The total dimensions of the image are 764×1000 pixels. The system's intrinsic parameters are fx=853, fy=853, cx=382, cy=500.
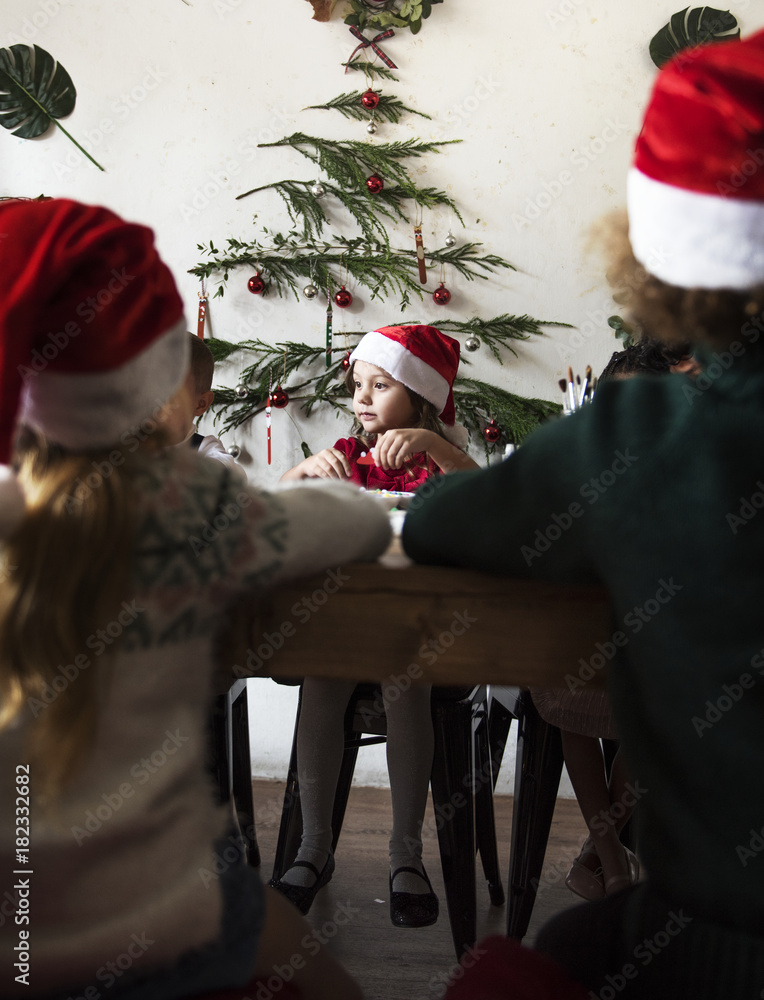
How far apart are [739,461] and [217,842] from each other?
42cm

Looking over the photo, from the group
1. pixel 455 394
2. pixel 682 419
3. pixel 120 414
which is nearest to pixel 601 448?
pixel 682 419

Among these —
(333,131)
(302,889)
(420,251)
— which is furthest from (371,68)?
(302,889)

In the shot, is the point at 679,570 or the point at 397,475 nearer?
the point at 679,570

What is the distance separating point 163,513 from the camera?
55cm

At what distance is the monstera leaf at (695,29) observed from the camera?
2.22 m

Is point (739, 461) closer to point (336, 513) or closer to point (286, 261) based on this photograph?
point (336, 513)

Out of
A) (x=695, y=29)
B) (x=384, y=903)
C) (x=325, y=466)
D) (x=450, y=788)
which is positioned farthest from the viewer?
(x=695, y=29)

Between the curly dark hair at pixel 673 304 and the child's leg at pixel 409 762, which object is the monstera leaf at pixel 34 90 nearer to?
the child's leg at pixel 409 762

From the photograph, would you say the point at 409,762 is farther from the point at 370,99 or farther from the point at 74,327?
the point at 370,99

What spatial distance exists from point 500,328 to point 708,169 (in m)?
1.85

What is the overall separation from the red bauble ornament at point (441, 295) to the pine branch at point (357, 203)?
191 mm

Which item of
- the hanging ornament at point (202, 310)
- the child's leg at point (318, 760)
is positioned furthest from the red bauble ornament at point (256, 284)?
the child's leg at point (318, 760)

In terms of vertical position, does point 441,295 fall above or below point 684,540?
above

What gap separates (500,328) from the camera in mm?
2338
